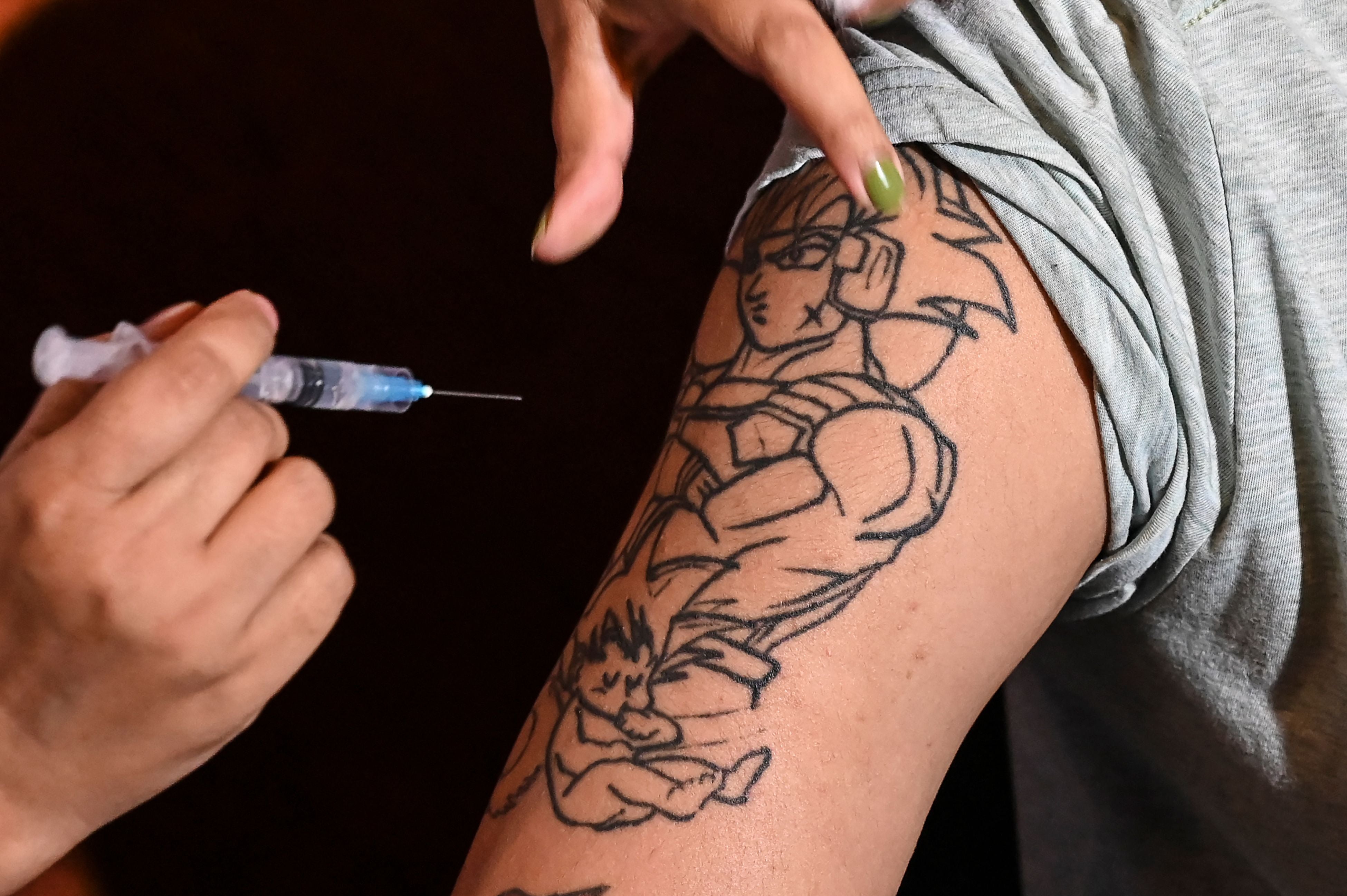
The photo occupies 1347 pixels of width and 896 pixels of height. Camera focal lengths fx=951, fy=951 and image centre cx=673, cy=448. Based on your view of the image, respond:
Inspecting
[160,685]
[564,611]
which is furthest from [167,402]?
[564,611]

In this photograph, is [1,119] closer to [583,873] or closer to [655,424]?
[655,424]

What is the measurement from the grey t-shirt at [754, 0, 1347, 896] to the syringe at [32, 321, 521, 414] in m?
0.33

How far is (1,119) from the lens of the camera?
128 centimetres

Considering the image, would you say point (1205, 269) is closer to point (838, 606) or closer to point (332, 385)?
point (838, 606)

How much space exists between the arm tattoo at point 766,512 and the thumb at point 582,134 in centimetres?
13

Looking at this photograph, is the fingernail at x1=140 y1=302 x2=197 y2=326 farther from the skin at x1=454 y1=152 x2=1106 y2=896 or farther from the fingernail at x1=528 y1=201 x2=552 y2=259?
the skin at x1=454 y1=152 x2=1106 y2=896

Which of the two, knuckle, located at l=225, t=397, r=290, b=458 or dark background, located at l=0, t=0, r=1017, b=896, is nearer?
knuckle, located at l=225, t=397, r=290, b=458

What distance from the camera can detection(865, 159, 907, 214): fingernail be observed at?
0.55m

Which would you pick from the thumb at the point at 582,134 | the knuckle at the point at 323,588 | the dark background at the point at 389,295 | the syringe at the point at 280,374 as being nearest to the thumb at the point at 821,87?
the thumb at the point at 582,134

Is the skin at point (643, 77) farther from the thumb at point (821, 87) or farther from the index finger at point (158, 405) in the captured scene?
the index finger at point (158, 405)

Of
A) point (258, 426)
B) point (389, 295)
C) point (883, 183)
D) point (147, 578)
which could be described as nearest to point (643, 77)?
point (883, 183)

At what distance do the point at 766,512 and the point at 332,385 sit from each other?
328 millimetres

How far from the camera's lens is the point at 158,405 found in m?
0.52

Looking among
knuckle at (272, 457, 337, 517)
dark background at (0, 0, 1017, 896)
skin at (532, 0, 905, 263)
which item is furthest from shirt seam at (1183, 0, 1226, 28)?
dark background at (0, 0, 1017, 896)
